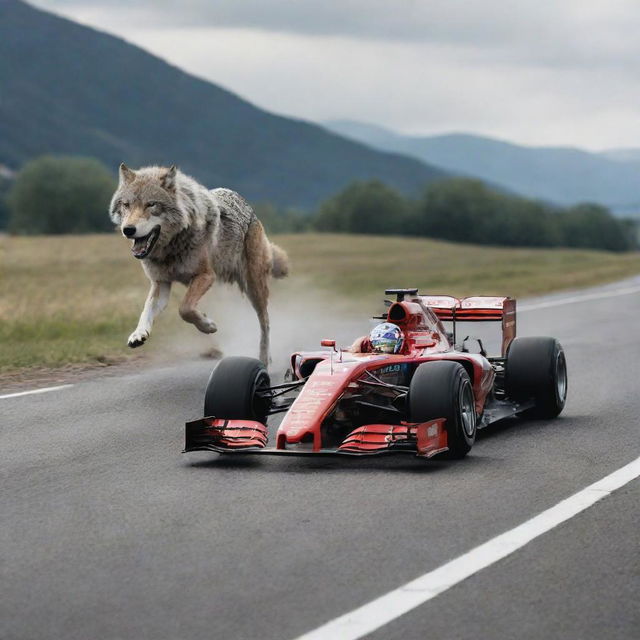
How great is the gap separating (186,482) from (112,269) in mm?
34954

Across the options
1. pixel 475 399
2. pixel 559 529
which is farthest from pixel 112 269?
pixel 559 529

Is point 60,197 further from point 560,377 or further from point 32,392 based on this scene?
point 560,377

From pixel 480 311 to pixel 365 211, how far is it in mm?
112301

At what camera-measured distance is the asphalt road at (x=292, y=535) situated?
580 cm

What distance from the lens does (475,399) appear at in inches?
406

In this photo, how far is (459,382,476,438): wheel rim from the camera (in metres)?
9.41

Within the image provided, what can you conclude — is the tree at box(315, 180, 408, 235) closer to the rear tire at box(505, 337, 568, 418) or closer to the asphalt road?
the rear tire at box(505, 337, 568, 418)

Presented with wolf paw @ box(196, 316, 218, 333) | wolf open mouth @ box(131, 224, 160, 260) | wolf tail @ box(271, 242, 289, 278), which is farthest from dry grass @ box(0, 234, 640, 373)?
wolf paw @ box(196, 316, 218, 333)

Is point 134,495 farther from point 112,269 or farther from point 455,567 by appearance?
point 112,269

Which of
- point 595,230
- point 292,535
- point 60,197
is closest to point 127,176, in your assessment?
point 292,535

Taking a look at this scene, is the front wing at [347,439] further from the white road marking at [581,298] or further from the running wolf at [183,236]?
the white road marking at [581,298]

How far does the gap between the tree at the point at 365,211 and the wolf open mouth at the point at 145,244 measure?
104 meters

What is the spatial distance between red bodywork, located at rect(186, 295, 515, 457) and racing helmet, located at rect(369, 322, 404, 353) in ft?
0.24

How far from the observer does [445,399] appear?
922 cm
